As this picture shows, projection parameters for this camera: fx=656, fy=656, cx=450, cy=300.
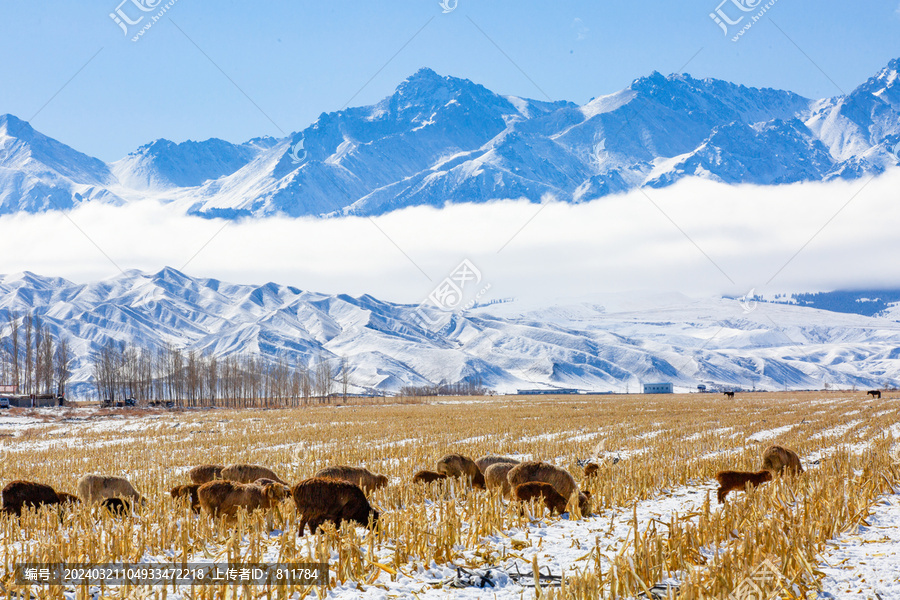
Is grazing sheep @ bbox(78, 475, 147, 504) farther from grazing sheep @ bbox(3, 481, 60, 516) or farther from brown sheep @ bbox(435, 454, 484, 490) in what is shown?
brown sheep @ bbox(435, 454, 484, 490)

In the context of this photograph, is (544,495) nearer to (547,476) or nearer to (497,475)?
(547,476)

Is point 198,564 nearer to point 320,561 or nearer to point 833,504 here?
point 320,561

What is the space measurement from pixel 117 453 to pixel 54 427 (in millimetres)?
23309

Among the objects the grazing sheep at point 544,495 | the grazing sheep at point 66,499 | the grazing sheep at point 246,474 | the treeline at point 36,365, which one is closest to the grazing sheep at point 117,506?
the grazing sheep at point 66,499

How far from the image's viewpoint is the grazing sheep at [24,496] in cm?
1045

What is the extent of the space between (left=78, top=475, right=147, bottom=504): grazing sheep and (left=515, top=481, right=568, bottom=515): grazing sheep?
6.98m

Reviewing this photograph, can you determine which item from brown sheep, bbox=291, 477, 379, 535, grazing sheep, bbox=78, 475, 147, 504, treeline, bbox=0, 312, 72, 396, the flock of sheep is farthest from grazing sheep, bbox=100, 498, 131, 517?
treeline, bbox=0, 312, 72, 396

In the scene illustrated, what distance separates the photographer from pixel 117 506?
34.8 ft

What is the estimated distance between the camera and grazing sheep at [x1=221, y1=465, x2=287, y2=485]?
42.2 feet

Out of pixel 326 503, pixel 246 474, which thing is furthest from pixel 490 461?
pixel 326 503

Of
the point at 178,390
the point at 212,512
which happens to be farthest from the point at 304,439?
the point at 178,390

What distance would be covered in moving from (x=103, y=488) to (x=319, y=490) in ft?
18.5

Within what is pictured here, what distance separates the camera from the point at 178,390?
337 ft

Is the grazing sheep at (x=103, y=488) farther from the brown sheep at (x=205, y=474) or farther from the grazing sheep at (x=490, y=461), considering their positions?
the grazing sheep at (x=490, y=461)
